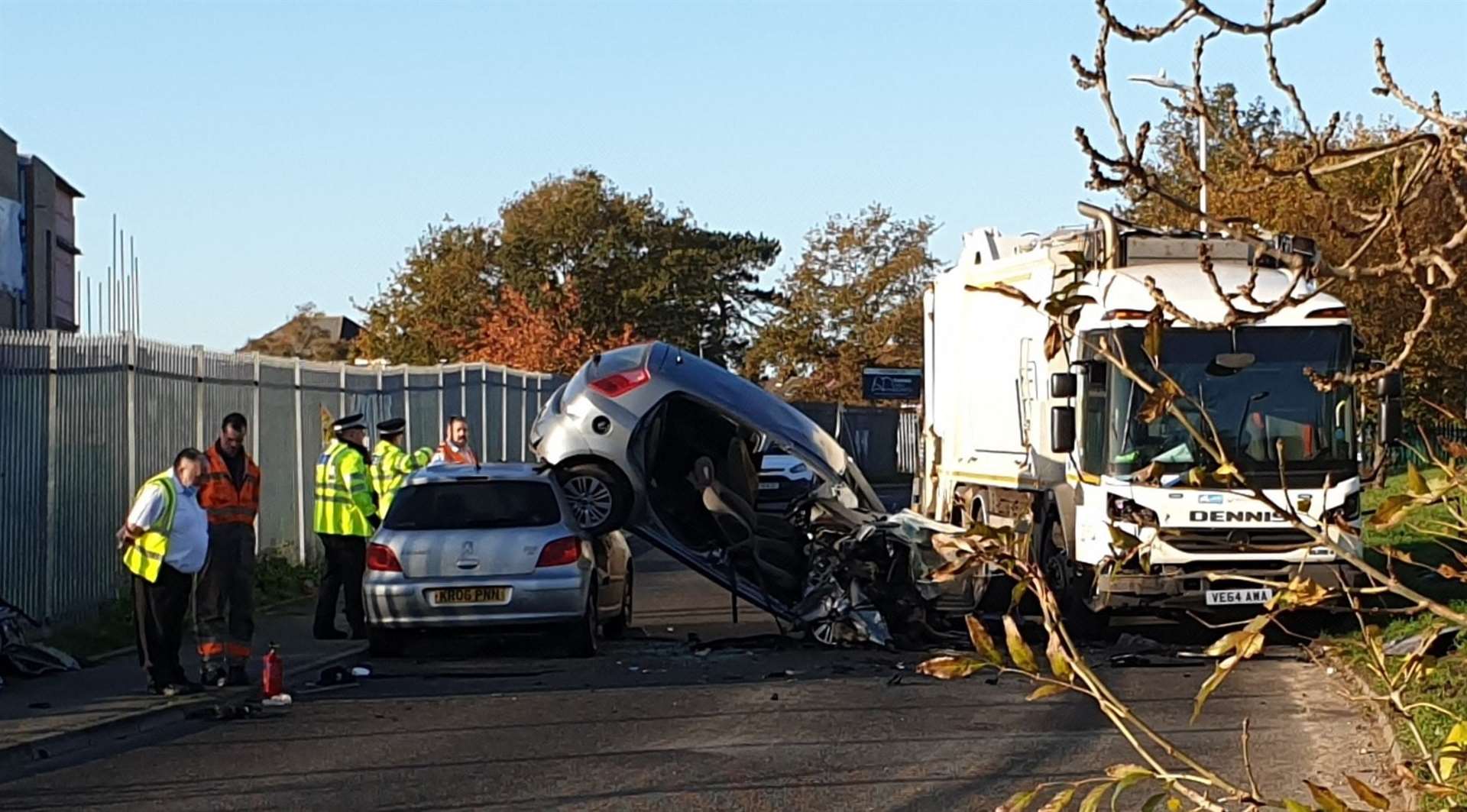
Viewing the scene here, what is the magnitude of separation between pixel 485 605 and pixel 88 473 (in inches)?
168

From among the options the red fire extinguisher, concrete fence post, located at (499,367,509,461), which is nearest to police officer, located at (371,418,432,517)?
the red fire extinguisher

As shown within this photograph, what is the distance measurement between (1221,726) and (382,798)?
203 inches

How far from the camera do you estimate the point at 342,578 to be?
1777 centimetres

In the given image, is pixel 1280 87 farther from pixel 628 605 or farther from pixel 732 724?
pixel 628 605

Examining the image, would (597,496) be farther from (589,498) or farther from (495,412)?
(495,412)

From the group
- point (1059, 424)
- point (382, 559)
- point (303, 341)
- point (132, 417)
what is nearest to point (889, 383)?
point (132, 417)

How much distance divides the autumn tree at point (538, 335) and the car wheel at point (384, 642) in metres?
43.8

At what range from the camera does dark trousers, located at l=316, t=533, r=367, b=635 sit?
17578 millimetres

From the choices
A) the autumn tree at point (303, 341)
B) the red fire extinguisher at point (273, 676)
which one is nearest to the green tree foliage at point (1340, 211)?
the red fire extinguisher at point (273, 676)

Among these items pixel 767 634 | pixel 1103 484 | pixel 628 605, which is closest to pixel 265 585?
pixel 628 605

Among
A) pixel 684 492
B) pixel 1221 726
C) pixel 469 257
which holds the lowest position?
pixel 1221 726

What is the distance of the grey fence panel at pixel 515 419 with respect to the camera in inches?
1492

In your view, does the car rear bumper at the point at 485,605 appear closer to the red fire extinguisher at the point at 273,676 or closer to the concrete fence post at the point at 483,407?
the red fire extinguisher at the point at 273,676

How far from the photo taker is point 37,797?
10.0m
